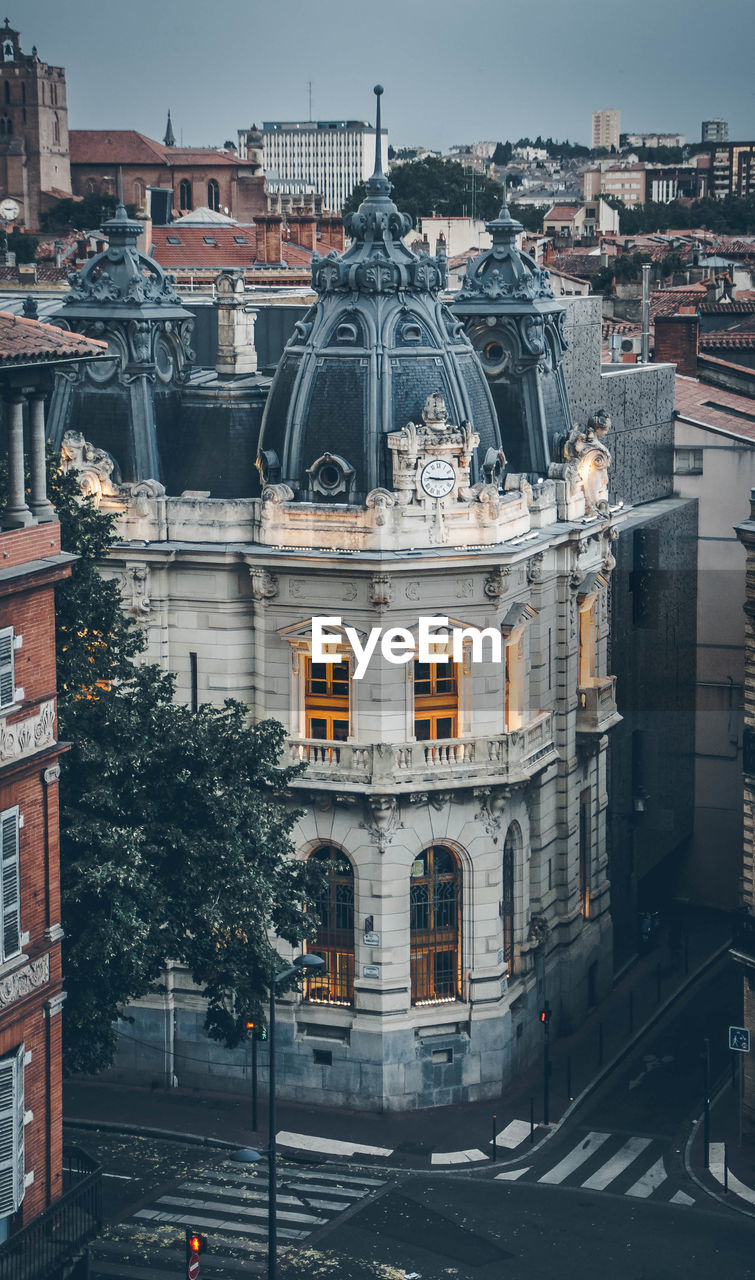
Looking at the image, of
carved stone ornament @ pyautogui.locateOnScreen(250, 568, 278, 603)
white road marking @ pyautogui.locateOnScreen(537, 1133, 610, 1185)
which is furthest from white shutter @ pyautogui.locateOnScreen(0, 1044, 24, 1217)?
carved stone ornament @ pyautogui.locateOnScreen(250, 568, 278, 603)

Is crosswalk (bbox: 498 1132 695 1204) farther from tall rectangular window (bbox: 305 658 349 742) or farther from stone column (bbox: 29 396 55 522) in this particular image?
stone column (bbox: 29 396 55 522)

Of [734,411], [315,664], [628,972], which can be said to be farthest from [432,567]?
[734,411]

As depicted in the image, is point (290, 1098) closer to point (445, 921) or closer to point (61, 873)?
point (445, 921)

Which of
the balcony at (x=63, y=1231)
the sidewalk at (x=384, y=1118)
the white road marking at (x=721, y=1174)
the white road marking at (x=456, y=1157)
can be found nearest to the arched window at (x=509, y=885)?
the sidewalk at (x=384, y=1118)

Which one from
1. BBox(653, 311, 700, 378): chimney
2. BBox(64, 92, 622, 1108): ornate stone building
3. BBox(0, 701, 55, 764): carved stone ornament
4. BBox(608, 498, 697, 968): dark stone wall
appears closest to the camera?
BBox(0, 701, 55, 764): carved stone ornament

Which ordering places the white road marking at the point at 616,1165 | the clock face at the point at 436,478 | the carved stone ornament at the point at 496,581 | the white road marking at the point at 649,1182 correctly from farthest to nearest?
1. the carved stone ornament at the point at 496,581
2. the clock face at the point at 436,478
3. the white road marking at the point at 616,1165
4. the white road marking at the point at 649,1182

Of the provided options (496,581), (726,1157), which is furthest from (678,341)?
(726,1157)

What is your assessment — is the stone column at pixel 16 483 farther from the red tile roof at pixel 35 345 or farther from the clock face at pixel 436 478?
the clock face at pixel 436 478
